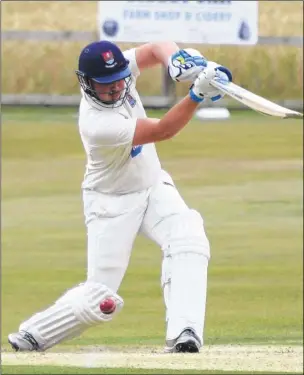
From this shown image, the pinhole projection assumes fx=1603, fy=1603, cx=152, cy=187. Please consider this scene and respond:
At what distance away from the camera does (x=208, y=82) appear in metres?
6.63

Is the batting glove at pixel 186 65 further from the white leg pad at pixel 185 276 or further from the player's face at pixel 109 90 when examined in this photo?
the white leg pad at pixel 185 276

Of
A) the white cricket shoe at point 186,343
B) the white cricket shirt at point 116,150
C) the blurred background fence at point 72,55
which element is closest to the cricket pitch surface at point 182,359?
the white cricket shoe at point 186,343

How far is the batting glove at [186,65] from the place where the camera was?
22.5ft

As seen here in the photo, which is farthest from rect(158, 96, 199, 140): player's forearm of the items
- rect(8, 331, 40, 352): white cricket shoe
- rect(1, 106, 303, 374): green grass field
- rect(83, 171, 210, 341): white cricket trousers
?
rect(1, 106, 303, 374): green grass field

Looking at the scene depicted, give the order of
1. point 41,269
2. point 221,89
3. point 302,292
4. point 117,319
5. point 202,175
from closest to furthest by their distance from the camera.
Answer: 1. point 221,89
2. point 117,319
3. point 302,292
4. point 41,269
5. point 202,175

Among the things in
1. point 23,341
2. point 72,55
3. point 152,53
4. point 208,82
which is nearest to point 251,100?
point 208,82

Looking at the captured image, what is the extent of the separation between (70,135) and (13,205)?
3.21 meters

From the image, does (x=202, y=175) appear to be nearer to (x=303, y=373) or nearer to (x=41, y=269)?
→ (x=41, y=269)

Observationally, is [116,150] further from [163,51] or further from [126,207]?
[163,51]

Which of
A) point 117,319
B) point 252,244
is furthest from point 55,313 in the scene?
point 252,244

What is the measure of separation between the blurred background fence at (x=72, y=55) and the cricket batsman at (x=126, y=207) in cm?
1130

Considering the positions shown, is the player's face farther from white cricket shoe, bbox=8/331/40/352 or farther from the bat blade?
white cricket shoe, bbox=8/331/40/352

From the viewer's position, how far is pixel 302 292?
11.6m

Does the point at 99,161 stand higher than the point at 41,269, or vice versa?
the point at 99,161
